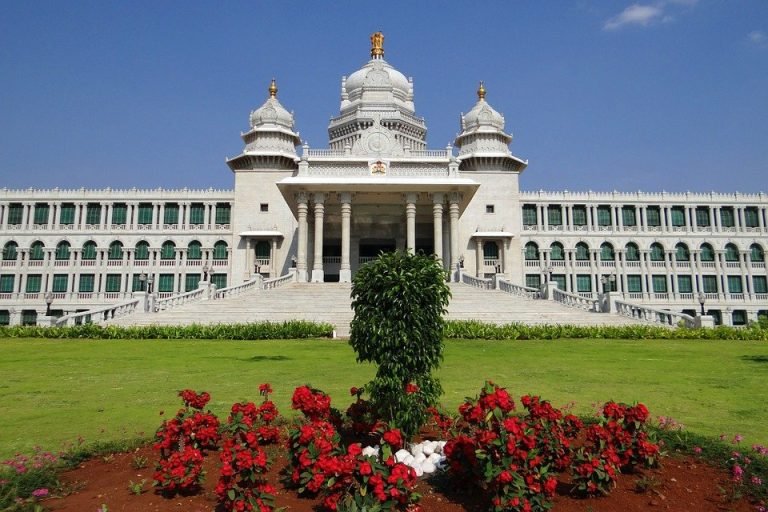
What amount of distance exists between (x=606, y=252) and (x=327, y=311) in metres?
37.6

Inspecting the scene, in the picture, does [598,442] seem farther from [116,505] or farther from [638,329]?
[638,329]

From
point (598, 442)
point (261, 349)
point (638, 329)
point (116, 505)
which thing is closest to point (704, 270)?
point (638, 329)

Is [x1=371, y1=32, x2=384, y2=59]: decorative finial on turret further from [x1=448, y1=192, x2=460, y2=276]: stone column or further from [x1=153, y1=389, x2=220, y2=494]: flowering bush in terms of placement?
[x1=153, y1=389, x2=220, y2=494]: flowering bush

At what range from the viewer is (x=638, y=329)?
22.4 metres

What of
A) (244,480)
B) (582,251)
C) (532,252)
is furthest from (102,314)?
(582,251)

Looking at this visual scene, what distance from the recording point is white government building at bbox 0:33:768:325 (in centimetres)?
5106

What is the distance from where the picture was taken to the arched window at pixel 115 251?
174ft

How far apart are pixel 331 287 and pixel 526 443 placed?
28067 mm

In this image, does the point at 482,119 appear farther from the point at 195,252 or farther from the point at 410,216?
the point at 195,252

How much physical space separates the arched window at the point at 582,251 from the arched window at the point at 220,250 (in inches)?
1436

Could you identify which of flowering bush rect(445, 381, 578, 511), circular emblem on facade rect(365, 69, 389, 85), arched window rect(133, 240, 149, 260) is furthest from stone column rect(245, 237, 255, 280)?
flowering bush rect(445, 381, 578, 511)

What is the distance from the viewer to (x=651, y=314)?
87.5 feet

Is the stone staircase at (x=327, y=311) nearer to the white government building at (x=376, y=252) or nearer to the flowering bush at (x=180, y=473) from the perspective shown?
the flowering bush at (x=180, y=473)

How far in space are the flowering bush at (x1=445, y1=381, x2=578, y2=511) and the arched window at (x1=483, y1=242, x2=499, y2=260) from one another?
1796 inches
